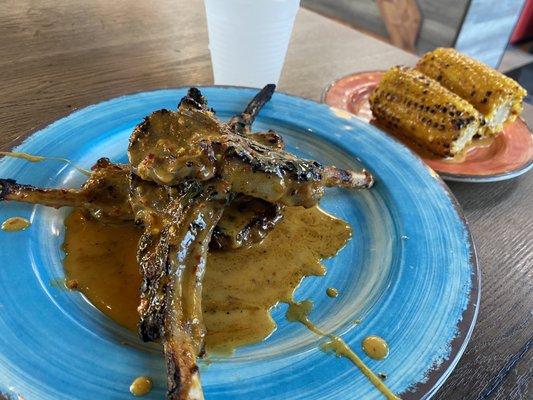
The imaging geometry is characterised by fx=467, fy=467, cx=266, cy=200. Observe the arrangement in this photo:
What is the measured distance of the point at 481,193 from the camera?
59.4 inches

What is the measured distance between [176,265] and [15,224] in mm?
420

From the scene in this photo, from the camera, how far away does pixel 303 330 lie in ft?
3.17

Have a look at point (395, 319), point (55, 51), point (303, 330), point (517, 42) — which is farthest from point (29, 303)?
point (517, 42)

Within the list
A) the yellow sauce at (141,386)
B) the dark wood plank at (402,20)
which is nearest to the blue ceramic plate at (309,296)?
the yellow sauce at (141,386)

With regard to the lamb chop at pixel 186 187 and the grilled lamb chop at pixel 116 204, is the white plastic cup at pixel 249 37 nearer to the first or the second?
the lamb chop at pixel 186 187

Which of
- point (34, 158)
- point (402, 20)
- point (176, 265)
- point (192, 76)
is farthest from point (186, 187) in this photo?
point (402, 20)

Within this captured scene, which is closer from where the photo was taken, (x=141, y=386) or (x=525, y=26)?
(x=141, y=386)

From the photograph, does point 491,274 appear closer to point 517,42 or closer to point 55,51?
point 55,51

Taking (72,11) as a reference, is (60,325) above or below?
above

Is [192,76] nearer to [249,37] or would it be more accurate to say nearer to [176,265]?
[249,37]

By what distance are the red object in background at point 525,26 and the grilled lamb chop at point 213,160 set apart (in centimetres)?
595

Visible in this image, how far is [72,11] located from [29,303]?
2.11m

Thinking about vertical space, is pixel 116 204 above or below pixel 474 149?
above

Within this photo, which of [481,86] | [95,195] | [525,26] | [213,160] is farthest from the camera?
[525,26]
